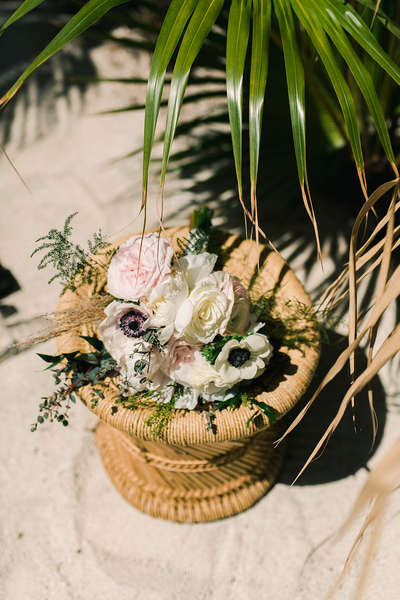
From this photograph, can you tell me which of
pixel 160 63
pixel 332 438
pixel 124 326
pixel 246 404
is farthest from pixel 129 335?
pixel 332 438

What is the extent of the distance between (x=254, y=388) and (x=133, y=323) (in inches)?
10.7

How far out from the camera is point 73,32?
0.57m

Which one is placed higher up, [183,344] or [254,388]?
[183,344]

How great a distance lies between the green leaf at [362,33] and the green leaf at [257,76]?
104 millimetres

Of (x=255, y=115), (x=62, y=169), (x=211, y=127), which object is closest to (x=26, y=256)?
(x=62, y=169)

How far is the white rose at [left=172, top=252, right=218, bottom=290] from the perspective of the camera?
0.70 meters

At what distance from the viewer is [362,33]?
0.65m

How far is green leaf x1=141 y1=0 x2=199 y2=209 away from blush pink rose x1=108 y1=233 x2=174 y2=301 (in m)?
0.13

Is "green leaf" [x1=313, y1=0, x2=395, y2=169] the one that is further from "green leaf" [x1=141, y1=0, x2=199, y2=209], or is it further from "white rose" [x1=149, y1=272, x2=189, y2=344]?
"white rose" [x1=149, y1=272, x2=189, y2=344]

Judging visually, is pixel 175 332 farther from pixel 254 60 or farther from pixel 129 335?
pixel 254 60

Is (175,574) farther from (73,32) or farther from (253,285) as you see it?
(73,32)

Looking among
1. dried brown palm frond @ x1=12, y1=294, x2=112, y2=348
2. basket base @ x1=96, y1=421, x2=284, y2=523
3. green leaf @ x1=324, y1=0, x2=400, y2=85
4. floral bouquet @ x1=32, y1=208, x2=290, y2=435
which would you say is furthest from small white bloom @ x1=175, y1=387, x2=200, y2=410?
green leaf @ x1=324, y1=0, x2=400, y2=85

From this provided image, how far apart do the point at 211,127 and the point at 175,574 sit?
1.70 meters

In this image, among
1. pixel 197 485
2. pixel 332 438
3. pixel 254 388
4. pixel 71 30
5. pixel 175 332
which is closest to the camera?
pixel 71 30
